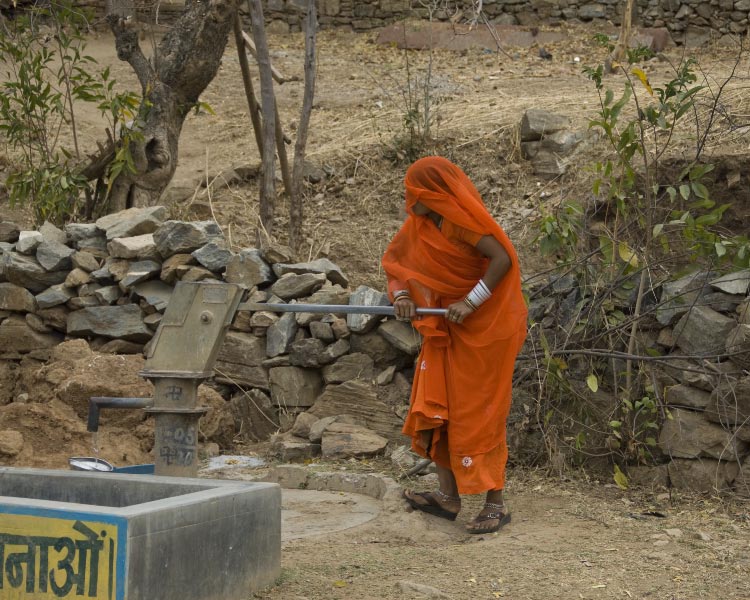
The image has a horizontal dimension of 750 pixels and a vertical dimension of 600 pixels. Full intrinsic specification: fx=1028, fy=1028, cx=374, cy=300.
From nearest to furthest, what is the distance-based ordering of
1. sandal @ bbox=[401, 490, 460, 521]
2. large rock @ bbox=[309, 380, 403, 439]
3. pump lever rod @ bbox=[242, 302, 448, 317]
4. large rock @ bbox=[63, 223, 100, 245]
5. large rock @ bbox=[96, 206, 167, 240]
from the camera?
pump lever rod @ bbox=[242, 302, 448, 317] → sandal @ bbox=[401, 490, 460, 521] → large rock @ bbox=[309, 380, 403, 439] → large rock @ bbox=[96, 206, 167, 240] → large rock @ bbox=[63, 223, 100, 245]

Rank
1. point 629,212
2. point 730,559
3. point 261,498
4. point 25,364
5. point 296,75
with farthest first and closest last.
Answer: point 296,75 < point 25,364 < point 629,212 < point 730,559 < point 261,498

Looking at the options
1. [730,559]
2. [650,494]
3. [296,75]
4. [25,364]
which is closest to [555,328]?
[650,494]

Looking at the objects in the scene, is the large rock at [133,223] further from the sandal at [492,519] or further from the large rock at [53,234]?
the sandal at [492,519]

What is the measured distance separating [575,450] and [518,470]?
31 centimetres

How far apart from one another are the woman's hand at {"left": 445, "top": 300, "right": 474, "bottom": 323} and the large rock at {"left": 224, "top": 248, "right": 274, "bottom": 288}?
7.67ft

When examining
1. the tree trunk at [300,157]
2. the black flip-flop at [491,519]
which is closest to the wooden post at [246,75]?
the tree trunk at [300,157]

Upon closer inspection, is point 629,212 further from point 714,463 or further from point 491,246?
point 491,246

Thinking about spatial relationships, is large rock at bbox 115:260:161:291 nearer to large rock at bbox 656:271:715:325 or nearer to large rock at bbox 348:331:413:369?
large rock at bbox 348:331:413:369

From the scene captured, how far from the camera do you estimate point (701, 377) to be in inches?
192

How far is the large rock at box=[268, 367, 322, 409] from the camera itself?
6070 millimetres

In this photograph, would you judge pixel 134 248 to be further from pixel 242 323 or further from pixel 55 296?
pixel 242 323

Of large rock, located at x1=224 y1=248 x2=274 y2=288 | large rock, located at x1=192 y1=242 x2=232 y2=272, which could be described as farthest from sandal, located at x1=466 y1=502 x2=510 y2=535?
large rock, located at x1=192 y1=242 x2=232 y2=272

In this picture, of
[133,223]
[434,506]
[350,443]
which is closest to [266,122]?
[133,223]

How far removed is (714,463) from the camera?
4844 millimetres
